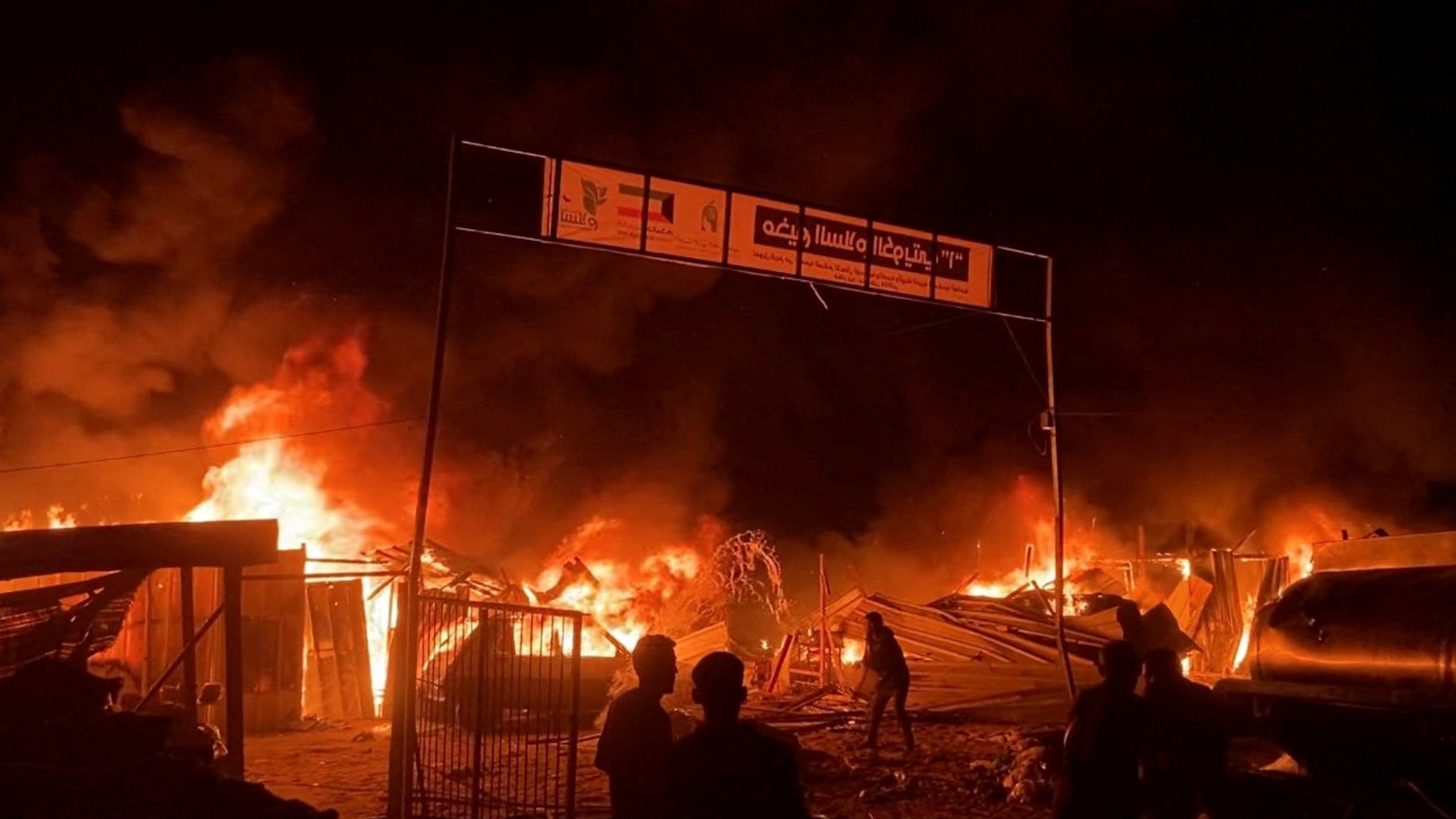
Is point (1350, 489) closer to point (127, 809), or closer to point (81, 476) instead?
point (127, 809)

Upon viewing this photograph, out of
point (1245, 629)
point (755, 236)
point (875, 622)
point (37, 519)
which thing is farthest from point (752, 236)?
point (37, 519)

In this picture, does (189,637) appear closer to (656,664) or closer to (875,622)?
(656,664)

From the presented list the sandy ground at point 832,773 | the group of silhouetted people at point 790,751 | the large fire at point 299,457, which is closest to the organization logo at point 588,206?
the sandy ground at point 832,773

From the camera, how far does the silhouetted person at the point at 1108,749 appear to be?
4516 mm

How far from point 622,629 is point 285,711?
6692 millimetres

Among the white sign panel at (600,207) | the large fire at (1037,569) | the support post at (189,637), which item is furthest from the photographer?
the large fire at (1037,569)

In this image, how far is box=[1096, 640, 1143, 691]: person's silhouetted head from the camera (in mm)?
4660

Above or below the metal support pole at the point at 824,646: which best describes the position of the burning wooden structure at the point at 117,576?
above

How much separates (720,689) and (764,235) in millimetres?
9078

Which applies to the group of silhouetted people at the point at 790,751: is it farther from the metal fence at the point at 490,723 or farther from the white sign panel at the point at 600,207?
the white sign panel at the point at 600,207

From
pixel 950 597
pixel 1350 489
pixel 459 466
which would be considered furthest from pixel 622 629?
pixel 1350 489

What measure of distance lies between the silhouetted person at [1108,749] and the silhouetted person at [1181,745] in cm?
42

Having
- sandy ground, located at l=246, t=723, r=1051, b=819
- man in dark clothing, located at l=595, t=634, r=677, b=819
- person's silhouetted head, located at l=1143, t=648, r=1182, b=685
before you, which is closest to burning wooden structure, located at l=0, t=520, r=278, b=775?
sandy ground, located at l=246, t=723, r=1051, b=819

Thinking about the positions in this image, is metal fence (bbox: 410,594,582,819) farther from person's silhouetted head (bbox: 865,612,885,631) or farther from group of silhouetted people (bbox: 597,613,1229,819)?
person's silhouetted head (bbox: 865,612,885,631)
